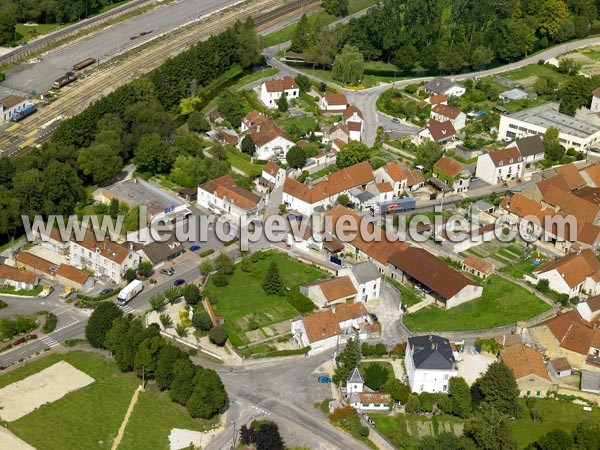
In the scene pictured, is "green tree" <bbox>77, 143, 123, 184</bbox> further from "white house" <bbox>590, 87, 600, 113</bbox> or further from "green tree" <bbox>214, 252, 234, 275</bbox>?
"white house" <bbox>590, 87, 600, 113</bbox>

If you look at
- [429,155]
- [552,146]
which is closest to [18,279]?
[429,155]

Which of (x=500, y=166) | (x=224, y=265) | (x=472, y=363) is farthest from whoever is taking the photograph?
(x=500, y=166)

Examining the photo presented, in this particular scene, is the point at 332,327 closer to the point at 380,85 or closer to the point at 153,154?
the point at 153,154

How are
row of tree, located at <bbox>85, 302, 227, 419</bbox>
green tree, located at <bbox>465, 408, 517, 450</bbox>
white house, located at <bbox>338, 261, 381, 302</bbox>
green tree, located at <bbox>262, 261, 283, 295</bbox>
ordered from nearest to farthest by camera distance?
green tree, located at <bbox>465, 408, 517, 450</bbox> < row of tree, located at <bbox>85, 302, 227, 419</bbox> < white house, located at <bbox>338, 261, 381, 302</bbox> < green tree, located at <bbox>262, 261, 283, 295</bbox>

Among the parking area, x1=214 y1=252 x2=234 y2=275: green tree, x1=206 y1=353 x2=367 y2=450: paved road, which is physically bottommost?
the parking area

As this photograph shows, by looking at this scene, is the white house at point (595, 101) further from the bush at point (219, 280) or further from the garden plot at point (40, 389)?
the garden plot at point (40, 389)

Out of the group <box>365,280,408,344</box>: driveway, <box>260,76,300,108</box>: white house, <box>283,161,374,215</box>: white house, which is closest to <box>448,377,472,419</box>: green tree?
<box>365,280,408,344</box>: driveway
